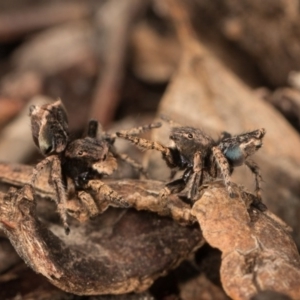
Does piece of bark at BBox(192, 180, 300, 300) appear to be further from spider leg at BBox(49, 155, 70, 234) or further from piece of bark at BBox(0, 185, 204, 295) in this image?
spider leg at BBox(49, 155, 70, 234)

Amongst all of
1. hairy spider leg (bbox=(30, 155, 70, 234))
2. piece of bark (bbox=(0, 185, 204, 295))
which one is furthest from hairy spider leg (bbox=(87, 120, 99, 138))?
piece of bark (bbox=(0, 185, 204, 295))

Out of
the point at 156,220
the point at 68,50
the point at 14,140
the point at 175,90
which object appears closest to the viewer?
the point at 156,220

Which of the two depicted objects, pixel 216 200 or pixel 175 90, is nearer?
pixel 216 200

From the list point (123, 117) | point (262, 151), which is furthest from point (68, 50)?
point (262, 151)

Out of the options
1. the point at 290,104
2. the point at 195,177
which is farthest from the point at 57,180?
the point at 290,104

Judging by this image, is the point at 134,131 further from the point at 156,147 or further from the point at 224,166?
the point at 224,166

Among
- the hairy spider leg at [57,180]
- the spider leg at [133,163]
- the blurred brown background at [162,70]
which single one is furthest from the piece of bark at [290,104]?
the hairy spider leg at [57,180]

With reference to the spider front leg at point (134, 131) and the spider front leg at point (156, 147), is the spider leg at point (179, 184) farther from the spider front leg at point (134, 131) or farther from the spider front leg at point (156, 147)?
the spider front leg at point (134, 131)

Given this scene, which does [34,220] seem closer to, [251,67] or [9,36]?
[251,67]

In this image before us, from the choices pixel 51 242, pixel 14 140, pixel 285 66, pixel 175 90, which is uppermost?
pixel 285 66
